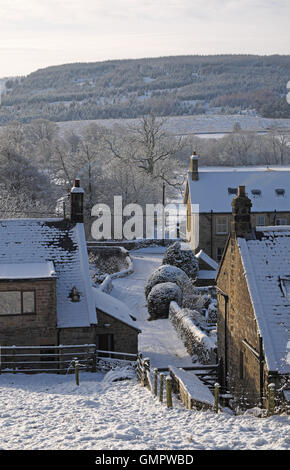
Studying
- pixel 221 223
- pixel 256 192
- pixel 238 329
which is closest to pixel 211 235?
pixel 221 223

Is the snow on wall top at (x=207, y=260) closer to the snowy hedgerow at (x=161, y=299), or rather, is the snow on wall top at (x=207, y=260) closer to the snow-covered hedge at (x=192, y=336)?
the snowy hedgerow at (x=161, y=299)

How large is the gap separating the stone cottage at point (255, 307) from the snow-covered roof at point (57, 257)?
5550 millimetres

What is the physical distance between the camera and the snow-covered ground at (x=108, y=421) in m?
12.6

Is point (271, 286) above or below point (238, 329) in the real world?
above

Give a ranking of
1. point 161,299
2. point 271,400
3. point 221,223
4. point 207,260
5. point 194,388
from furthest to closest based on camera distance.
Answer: point 221,223
point 207,260
point 161,299
point 194,388
point 271,400

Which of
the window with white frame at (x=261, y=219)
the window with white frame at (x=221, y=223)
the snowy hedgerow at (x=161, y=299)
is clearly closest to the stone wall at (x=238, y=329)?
the snowy hedgerow at (x=161, y=299)

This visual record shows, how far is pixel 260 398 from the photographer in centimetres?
1869

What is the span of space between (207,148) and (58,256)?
5139 inches

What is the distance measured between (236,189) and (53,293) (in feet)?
112

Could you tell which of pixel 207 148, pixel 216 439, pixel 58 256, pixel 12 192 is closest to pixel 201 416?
pixel 216 439

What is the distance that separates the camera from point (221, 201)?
177ft

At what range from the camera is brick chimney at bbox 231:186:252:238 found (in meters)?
21.5

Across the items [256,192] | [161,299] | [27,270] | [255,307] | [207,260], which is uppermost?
[256,192]

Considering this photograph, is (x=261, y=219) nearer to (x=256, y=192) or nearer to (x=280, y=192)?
(x=256, y=192)
